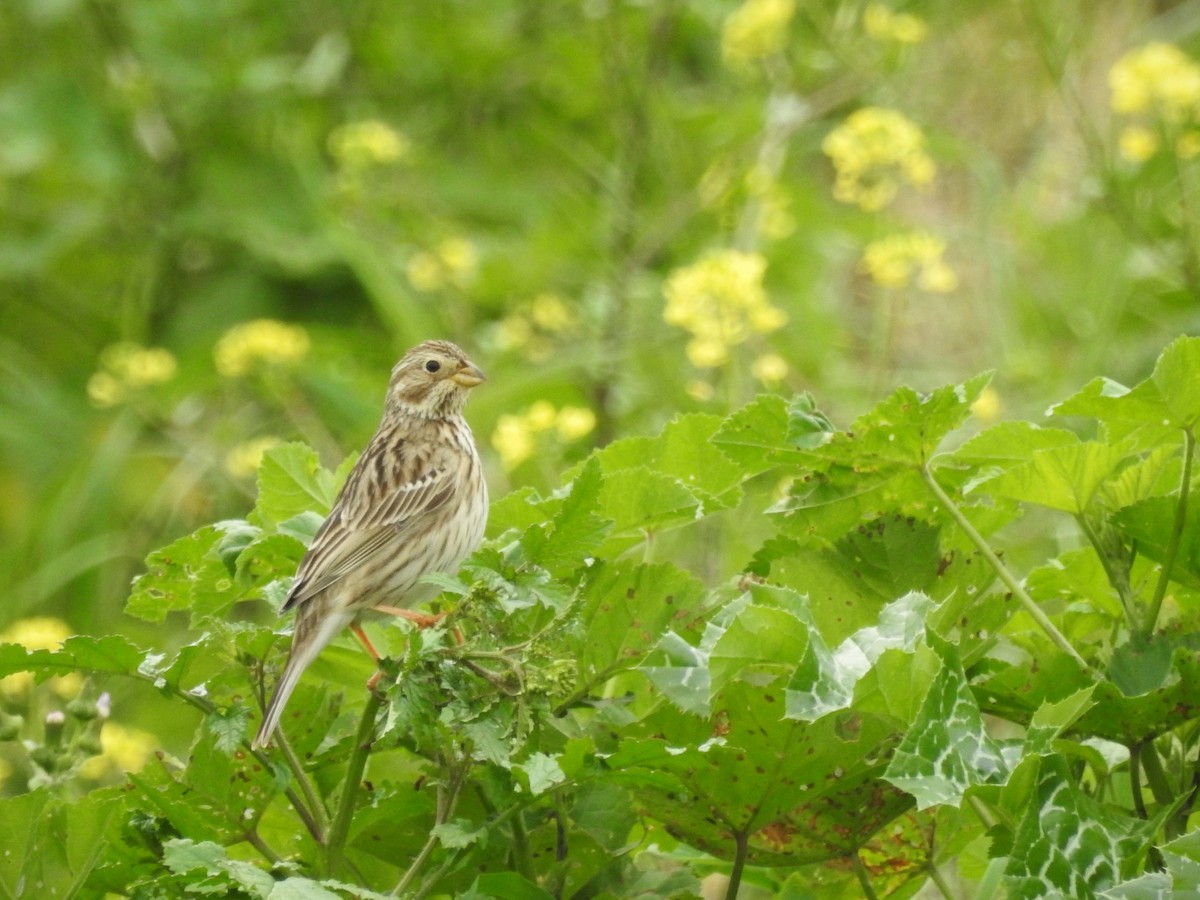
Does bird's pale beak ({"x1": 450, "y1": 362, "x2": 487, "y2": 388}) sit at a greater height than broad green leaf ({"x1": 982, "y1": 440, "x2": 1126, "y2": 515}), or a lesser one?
greater

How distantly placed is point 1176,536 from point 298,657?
0.87 metres

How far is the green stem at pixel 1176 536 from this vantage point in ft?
4.41

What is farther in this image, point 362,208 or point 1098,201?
point 362,208

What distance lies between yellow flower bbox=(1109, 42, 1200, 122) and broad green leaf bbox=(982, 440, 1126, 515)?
263 centimetres

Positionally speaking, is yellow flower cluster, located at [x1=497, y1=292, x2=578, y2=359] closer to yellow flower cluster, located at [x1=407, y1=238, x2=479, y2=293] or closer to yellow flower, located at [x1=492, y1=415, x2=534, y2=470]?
yellow flower cluster, located at [x1=407, y1=238, x2=479, y2=293]

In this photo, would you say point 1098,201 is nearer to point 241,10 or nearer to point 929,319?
point 929,319

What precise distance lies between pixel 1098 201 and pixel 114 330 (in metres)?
3.66

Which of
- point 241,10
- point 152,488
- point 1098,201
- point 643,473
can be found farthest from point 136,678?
point 241,10

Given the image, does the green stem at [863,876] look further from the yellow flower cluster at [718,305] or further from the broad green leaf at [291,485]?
the yellow flower cluster at [718,305]

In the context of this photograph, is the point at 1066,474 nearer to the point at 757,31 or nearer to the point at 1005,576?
the point at 1005,576

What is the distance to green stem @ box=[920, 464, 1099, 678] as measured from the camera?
138cm

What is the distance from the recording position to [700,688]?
128 cm

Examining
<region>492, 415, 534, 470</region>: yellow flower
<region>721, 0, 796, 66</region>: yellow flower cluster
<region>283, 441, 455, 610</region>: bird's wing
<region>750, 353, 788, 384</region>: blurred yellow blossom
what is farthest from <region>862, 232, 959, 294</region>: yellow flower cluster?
<region>283, 441, 455, 610</region>: bird's wing

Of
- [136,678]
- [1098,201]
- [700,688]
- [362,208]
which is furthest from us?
[362,208]
